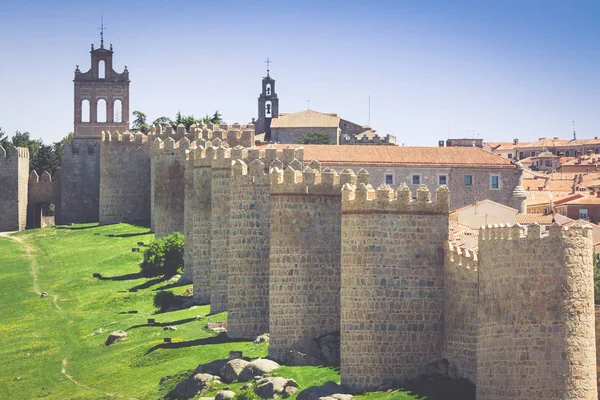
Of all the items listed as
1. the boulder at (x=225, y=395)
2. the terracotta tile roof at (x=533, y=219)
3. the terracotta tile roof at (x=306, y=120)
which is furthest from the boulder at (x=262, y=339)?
the terracotta tile roof at (x=306, y=120)

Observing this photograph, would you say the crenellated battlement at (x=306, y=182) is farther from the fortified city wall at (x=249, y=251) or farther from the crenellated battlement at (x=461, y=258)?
the crenellated battlement at (x=461, y=258)

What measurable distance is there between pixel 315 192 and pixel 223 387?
6591mm

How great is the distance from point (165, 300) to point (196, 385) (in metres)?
16.8

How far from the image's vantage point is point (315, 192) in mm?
47406

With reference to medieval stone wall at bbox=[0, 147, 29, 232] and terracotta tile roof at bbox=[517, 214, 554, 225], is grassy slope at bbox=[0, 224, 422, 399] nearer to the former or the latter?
medieval stone wall at bbox=[0, 147, 29, 232]

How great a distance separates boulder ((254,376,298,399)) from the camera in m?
43.5

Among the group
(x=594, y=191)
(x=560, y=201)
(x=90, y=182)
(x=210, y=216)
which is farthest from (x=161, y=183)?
(x=594, y=191)

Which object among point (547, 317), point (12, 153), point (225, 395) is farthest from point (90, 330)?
point (12, 153)

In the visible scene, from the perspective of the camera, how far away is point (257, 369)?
46.0 metres

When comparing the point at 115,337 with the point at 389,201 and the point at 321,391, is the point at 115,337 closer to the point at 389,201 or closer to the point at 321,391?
the point at 321,391

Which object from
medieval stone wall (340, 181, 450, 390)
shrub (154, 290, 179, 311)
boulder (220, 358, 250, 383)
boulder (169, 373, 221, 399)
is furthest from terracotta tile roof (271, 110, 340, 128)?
medieval stone wall (340, 181, 450, 390)

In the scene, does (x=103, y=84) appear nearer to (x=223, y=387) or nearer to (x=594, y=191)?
(x=594, y=191)

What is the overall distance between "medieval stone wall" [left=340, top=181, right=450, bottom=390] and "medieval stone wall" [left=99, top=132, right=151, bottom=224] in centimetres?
4542

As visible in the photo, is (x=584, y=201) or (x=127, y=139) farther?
(x=584, y=201)
